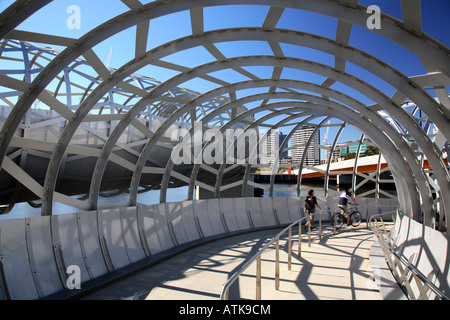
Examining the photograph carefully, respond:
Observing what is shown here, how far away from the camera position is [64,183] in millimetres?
15891

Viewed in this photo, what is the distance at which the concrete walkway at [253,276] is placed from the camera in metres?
6.29

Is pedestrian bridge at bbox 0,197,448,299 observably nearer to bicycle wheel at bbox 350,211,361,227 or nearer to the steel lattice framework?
the steel lattice framework

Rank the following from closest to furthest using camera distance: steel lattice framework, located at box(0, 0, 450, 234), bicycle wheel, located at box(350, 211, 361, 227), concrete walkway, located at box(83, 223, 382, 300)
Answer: steel lattice framework, located at box(0, 0, 450, 234) → concrete walkway, located at box(83, 223, 382, 300) → bicycle wheel, located at box(350, 211, 361, 227)

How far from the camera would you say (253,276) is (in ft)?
24.9

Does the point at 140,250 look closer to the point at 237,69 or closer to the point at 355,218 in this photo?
the point at 237,69

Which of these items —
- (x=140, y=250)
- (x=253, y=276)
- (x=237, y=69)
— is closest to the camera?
(x=253, y=276)

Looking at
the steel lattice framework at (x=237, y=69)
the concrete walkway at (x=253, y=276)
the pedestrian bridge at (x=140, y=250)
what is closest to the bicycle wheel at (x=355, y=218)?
the pedestrian bridge at (x=140, y=250)

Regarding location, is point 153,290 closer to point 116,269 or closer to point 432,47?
point 116,269

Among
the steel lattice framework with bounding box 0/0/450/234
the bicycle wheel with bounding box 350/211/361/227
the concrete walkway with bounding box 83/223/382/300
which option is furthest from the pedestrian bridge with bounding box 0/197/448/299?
the bicycle wheel with bounding box 350/211/361/227

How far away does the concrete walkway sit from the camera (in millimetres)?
6289

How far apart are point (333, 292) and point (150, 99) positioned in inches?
314

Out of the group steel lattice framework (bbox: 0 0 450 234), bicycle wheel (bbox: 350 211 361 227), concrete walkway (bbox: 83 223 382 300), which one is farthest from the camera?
bicycle wheel (bbox: 350 211 361 227)

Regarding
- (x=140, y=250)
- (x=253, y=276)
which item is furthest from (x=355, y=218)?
(x=140, y=250)

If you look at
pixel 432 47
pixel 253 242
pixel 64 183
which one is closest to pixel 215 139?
pixel 253 242
